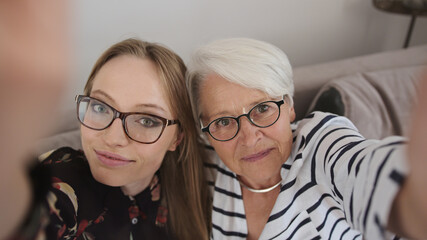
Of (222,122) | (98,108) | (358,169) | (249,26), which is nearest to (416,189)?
(358,169)

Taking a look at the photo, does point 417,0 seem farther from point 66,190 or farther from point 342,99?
point 66,190

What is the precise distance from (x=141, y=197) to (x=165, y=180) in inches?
4.6

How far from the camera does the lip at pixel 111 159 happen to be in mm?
1066

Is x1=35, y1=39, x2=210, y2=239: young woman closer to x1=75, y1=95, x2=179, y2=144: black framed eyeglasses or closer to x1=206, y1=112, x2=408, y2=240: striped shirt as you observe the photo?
x1=75, y1=95, x2=179, y2=144: black framed eyeglasses

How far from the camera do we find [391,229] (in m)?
0.50

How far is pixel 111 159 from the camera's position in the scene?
107 cm

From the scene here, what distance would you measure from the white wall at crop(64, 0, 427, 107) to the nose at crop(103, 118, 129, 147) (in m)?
0.61

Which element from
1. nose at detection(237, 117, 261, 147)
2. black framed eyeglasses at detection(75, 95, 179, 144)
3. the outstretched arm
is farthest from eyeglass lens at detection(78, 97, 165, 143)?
the outstretched arm

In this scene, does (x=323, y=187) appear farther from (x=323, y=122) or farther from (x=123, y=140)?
(x=123, y=140)

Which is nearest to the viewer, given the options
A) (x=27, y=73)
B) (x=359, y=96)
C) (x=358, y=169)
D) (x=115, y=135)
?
(x=27, y=73)

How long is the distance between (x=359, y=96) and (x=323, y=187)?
2.24 feet

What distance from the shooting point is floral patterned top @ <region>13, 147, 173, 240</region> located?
950 millimetres

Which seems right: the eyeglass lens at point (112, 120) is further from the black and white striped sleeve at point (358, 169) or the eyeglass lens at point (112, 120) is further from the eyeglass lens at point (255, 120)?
the black and white striped sleeve at point (358, 169)

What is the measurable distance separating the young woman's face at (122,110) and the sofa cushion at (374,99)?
2.67ft
